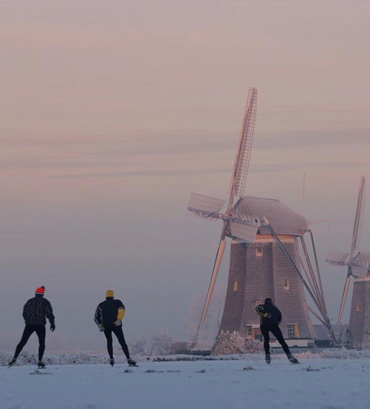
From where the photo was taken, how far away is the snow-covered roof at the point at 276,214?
238 ft

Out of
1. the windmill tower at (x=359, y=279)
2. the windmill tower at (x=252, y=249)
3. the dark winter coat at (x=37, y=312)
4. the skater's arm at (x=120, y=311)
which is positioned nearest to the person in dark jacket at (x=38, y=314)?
the dark winter coat at (x=37, y=312)

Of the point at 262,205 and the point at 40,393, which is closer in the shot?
the point at 40,393

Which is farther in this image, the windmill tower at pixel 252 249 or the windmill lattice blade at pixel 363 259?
the windmill lattice blade at pixel 363 259

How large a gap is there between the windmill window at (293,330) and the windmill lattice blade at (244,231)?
700 cm

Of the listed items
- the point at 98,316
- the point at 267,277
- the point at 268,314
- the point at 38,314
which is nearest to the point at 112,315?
the point at 98,316

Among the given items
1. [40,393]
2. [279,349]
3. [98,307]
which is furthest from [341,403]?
[279,349]

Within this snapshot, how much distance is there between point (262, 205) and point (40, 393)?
60698 mm

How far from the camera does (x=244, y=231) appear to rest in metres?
71.4

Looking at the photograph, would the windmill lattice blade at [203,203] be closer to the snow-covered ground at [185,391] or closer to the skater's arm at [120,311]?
the skater's arm at [120,311]

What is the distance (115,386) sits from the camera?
48.4 feet

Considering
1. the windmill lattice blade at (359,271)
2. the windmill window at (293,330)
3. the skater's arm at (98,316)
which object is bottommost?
the windmill window at (293,330)

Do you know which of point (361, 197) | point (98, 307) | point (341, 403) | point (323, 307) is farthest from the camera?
point (361, 197)

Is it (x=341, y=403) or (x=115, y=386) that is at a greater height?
(x=341, y=403)

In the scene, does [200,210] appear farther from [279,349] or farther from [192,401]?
[192,401]
